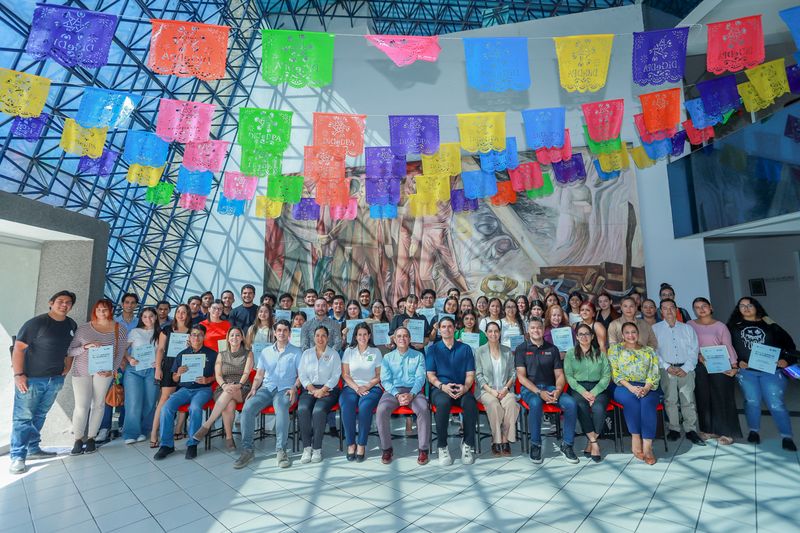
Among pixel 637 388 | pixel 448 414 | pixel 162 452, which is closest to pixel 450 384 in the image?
pixel 448 414

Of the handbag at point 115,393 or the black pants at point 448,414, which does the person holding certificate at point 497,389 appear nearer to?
the black pants at point 448,414

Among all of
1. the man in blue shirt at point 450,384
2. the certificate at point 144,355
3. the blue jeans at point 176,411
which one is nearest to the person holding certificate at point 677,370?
the man in blue shirt at point 450,384

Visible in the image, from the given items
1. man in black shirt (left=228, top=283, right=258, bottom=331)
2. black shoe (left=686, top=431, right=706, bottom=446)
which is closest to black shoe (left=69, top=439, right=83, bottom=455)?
Result: man in black shirt (left=228, top=283, right=258, bottom=331)

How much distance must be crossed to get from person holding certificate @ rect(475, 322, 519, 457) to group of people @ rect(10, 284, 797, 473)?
15 mm

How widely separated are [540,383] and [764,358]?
2307 mm

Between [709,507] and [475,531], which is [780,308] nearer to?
[709,507]

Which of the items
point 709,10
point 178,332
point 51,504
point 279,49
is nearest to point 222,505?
point 51,504

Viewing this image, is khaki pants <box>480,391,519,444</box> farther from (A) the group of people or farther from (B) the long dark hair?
(B) the long dark hair

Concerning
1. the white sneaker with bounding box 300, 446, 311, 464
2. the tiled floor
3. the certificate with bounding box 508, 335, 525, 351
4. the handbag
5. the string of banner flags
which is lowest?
the tiled floor

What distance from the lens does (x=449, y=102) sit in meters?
9.77

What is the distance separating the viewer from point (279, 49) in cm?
476

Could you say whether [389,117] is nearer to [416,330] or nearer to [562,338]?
[416,330]

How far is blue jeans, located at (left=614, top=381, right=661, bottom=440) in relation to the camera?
3.78m

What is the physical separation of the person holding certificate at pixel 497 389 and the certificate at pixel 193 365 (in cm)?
311
